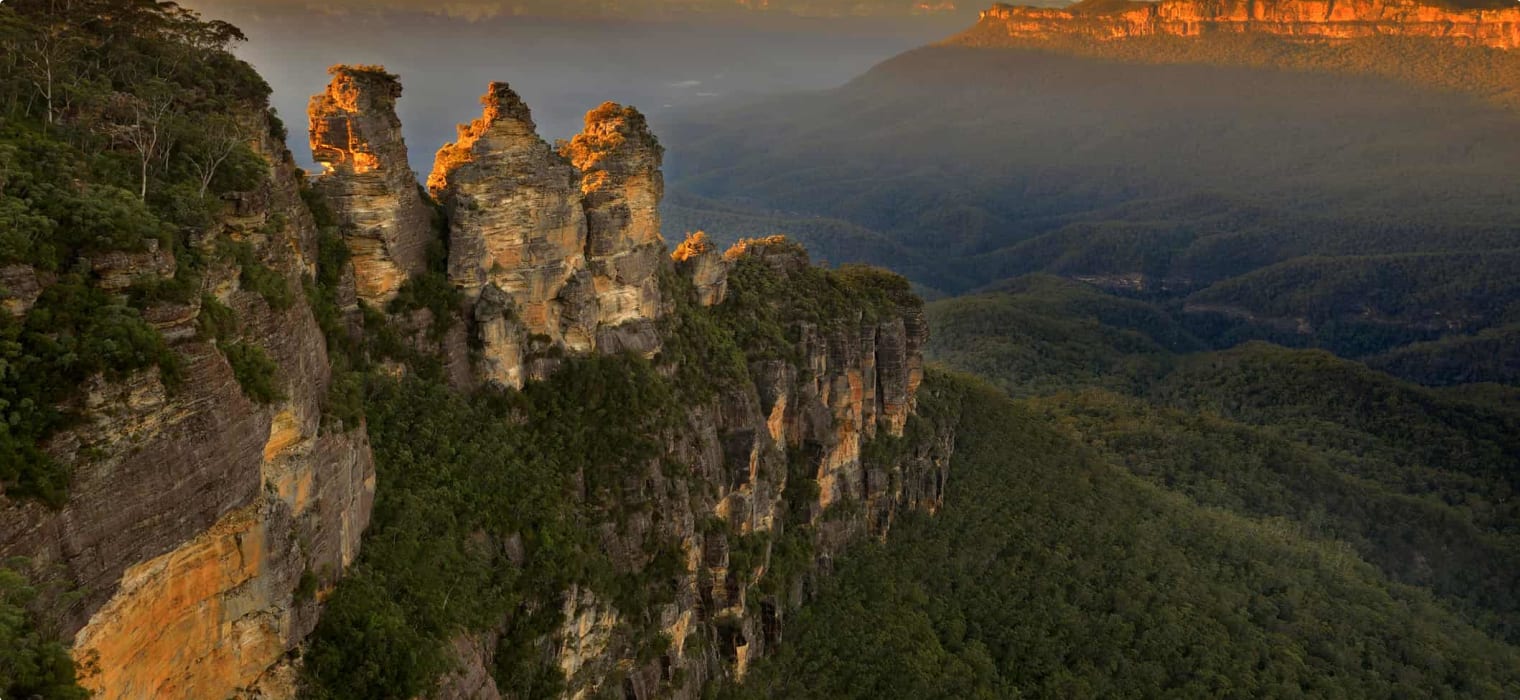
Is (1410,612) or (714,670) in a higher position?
(714,670)

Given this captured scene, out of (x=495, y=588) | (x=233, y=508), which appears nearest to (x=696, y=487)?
(x=495, y=588)

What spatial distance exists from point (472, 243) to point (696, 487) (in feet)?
45.8

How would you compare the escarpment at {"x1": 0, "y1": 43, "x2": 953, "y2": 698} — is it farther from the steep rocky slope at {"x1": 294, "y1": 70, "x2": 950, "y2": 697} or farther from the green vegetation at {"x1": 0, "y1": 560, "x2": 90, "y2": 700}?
the green vegetation at {"x1": 0, "y1": 560, "x2": 90, "y2": 700}

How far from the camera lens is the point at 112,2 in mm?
25422

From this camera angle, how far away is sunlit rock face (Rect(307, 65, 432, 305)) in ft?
100

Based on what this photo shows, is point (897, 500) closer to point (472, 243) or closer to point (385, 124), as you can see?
point (472, 243)

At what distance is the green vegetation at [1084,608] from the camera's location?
48750mm

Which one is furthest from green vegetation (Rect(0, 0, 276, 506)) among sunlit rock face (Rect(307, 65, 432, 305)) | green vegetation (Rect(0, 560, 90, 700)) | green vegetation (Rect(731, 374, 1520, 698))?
green vegetation (Rect(731, 374, 1520, 698))

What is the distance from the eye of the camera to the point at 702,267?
48719mm

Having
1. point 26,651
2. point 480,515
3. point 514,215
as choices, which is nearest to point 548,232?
point 514,215

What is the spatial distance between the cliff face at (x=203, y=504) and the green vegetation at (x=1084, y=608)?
2462 centimetres

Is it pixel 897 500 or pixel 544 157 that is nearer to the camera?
pixel 544 157

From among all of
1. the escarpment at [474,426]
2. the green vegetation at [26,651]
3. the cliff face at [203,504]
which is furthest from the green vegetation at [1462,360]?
the green vegetation at [26,651]

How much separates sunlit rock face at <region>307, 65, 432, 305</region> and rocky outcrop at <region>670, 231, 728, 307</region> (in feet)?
58.6
